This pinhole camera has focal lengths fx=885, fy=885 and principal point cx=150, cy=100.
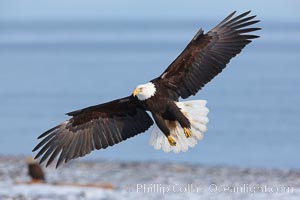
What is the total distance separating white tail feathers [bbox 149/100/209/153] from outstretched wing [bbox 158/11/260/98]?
168mm

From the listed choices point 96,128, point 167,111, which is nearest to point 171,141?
point 167,111

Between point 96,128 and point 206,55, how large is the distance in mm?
1176

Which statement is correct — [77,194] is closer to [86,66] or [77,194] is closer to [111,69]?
[111,69]

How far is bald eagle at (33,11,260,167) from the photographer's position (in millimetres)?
7602

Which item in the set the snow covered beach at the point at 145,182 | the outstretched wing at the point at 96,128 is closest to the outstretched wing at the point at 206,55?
the outstretched wing at the point at 96,128

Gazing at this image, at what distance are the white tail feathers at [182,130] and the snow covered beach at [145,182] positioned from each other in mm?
618

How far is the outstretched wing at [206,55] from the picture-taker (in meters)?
7.74

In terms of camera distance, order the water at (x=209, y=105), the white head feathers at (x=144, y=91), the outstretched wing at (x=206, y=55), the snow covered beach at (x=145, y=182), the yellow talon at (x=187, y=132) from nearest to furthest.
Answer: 1. the white head feathers at (x=144, y=91)
2. the yellow talon at (x=187, y=132)
3. the outstretched wing at (x=206, y=55)
4. the snow covered beach at (x=145, y=182)
5. the water at (x=209, y=105)

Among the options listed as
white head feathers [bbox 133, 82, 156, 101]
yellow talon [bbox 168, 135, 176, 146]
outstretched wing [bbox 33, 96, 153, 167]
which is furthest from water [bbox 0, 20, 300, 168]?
white head feathers [bbox 133, 82, 156, 101]

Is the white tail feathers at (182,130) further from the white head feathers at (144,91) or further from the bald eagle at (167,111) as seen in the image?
the white head feathers at (144,91)

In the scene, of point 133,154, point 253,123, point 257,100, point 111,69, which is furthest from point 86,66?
point 133,154

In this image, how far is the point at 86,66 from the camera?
42.4 metres

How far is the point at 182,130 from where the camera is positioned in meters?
7.80

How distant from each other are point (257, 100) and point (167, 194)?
1697 cm
